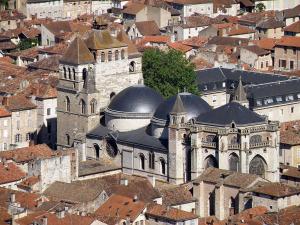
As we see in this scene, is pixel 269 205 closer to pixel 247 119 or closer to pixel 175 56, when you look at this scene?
pixel 247 119

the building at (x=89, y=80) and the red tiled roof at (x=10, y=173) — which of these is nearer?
the red tiled roof at (x=10, y=173)

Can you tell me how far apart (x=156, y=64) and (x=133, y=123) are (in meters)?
16.5

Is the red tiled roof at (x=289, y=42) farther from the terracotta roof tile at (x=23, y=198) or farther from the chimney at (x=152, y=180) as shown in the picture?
the terracotta roof tile at (x=23, y=198)

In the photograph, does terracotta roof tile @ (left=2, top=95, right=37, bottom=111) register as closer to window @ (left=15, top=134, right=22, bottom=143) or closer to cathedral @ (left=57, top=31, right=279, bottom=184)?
window @ (left=15, top=134, right=22, bottom=143)

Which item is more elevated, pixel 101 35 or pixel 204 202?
pixel 101 35

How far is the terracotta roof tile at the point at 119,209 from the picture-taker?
120 m

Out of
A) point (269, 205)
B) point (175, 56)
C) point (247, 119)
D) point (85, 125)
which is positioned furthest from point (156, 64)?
point (269, 205)

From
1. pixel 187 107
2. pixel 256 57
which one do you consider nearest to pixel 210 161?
pixel 187 107

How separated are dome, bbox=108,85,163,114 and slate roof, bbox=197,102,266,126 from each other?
7.67m

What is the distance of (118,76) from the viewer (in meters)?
148

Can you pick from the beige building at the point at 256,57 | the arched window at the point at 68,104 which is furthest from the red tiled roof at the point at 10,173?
the beige building at the point at 256,57

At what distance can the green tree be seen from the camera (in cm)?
15488

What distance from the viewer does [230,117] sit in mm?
134500

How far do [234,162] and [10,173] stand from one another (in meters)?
16.3
